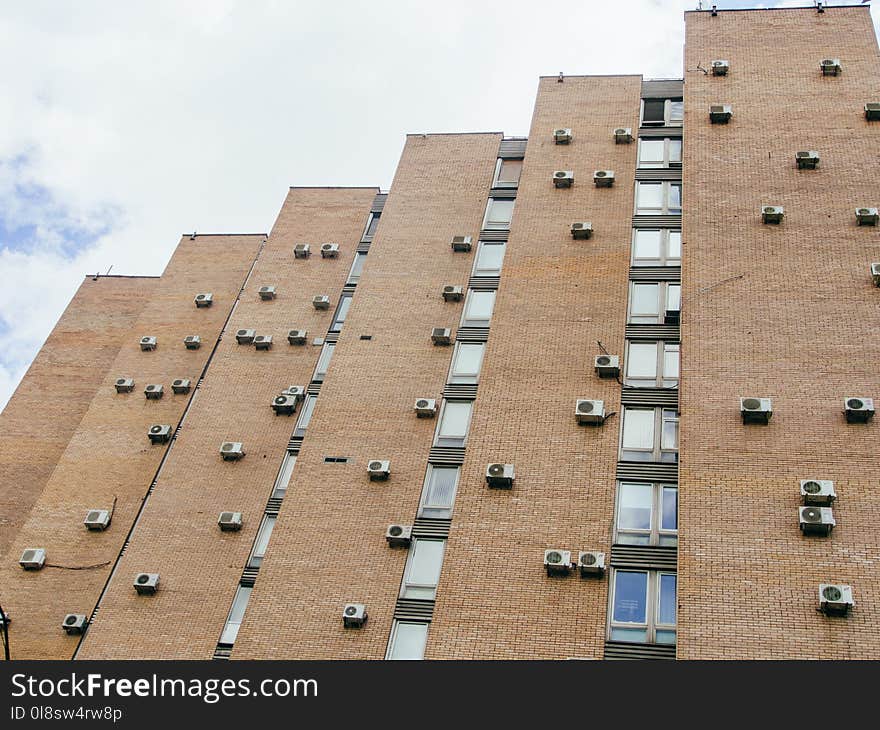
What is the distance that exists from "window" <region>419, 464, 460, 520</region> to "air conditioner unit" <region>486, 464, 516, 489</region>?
200 centimetres

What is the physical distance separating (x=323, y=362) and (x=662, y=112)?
15402 millimetres

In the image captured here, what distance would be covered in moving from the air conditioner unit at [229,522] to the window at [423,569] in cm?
590

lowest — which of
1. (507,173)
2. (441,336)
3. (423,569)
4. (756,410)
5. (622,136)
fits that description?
(423,569)

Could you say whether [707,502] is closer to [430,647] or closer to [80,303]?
[430,647]

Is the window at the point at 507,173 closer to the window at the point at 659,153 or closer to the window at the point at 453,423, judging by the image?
the window at the point at 659,153

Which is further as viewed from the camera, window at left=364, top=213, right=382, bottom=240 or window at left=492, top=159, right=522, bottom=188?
window at left=364, top=213, right=382, bottom=240

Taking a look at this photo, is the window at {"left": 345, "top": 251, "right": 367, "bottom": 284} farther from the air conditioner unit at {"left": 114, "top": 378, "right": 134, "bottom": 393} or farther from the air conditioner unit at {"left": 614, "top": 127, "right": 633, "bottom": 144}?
the air conditioner unit at {"left": 614, "top": 127, "right": 633, "bottom": 144}

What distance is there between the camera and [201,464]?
1254 inches

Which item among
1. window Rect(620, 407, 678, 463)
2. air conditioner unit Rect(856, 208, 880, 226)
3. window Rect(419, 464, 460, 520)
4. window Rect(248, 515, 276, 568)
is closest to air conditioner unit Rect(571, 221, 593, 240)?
window Rect(620, 407, 678, 463)

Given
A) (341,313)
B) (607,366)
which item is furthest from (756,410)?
(341,313)

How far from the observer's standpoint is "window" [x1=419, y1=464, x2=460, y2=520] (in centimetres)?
2781

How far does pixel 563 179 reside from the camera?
34406 millimetres

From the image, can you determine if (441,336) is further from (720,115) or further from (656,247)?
(720,115)

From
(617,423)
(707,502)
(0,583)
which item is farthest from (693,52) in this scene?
(0,583)
